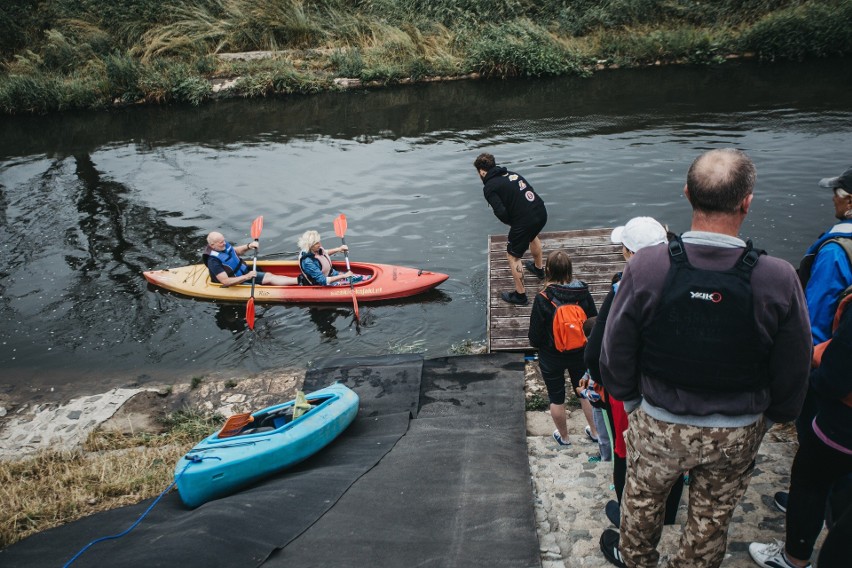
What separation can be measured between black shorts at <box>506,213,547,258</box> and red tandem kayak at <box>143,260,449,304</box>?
6.27ft

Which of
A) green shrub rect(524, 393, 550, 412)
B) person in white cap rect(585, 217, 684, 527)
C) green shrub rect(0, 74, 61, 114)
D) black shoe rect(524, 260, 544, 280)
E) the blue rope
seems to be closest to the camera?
person in white cap rect(585, 217, 684, 527)

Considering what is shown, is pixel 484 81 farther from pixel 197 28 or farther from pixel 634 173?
pixel 197 28

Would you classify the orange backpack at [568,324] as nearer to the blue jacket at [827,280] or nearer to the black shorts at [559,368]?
the black shorts at [559,368]

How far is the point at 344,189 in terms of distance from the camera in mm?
13344

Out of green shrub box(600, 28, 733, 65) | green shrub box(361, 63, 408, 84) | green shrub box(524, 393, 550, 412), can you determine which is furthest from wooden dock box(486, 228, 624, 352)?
green shrub box(600, 28, 733, 65)

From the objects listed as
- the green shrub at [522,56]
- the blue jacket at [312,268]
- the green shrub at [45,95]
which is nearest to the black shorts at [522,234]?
the blue jacket at [312,268]

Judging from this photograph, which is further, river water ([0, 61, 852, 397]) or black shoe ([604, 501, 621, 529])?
river water ([0, 61, 852, 397])

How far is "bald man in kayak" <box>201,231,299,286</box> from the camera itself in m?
9.27

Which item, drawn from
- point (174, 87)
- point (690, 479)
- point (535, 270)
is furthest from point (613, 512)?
point (174, 87)

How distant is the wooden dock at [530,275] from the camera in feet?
22.4

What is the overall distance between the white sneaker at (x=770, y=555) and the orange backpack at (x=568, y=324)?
5.20 ft

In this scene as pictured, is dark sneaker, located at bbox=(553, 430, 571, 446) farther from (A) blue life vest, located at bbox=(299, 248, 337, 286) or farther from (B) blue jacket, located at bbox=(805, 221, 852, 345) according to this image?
(A) blue life vest, located at bbox=(299, 248, 337, 286)

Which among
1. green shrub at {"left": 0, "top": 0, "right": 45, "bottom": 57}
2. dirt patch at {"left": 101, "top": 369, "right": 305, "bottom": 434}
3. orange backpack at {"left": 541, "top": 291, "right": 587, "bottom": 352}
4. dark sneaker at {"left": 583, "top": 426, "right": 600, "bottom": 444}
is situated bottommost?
dirt patch at {"left": 101, "top": 369, "right": 305, "bottom": 434}

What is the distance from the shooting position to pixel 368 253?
10727 mm
